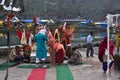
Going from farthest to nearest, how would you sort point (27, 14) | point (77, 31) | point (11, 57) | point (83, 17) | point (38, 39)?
point (83, 17) → point (27, 14) → point (77, 31) → point (11, 57) → point (38, 39)

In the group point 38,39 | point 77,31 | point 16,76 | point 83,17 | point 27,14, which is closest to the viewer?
point 16,76

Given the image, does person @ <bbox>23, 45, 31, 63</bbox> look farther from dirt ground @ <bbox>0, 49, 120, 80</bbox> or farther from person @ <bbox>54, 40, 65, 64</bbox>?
dirt ground @ <bbox>0, 49, 120, 80</bbox>

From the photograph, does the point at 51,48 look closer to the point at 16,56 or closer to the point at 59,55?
the point at 59,55

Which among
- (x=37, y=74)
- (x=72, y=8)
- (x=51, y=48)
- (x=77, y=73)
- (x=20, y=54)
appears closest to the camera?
(x=37, y=74)

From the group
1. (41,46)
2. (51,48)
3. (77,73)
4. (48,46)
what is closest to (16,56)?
(48,46)

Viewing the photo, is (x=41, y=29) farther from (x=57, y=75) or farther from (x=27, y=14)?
(x=27, y=14)

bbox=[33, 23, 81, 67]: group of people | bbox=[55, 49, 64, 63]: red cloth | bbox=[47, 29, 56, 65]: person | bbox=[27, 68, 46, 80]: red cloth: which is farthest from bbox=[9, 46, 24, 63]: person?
bbox=[27, 68, 46, 80]: red cloth

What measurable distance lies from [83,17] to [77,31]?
22884 millimetres

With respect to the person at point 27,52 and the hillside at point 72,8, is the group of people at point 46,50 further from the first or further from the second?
the hillside at point 72,8

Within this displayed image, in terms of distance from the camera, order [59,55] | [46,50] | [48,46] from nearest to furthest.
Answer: [46,50] < [59,55] < [48,46]

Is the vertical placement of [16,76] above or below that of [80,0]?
below

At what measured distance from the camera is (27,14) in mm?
46531

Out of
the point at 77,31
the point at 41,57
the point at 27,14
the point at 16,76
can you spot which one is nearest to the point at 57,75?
the point at 16,76

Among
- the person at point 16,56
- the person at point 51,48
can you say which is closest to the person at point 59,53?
the person at point 51,48
